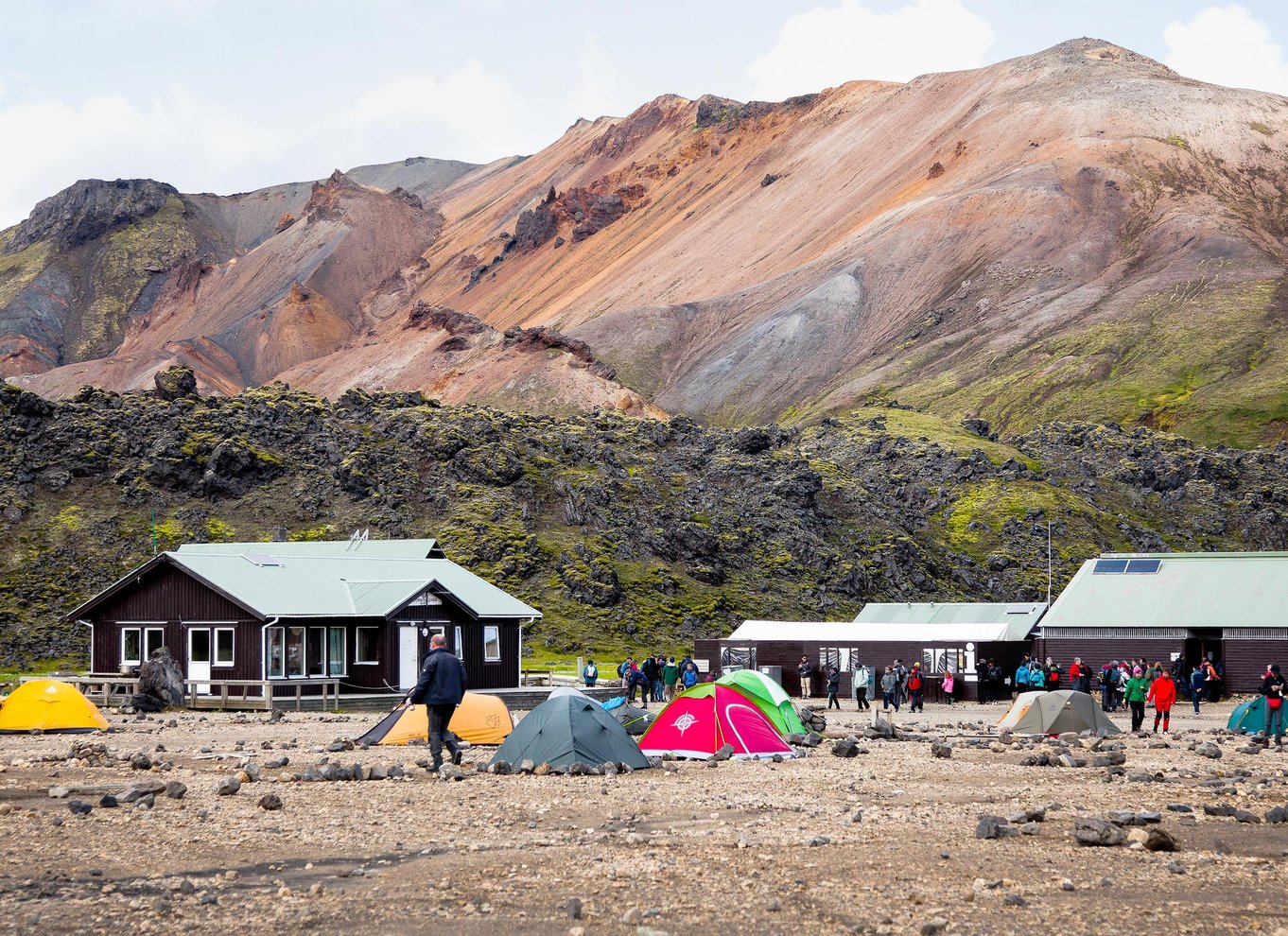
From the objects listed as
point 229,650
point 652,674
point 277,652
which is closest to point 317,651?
point 277,652

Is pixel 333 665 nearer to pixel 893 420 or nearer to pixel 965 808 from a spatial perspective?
pixel 965 808

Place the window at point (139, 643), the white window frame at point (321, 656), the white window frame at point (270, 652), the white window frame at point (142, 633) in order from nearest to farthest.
Answer: the white window frame at point (270, 652)
the white window frame at point (321, 656)
the white window frame at point (142, 633)
the window at point (139, 643)

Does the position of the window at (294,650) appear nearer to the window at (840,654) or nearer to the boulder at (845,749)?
the window at (840,654)

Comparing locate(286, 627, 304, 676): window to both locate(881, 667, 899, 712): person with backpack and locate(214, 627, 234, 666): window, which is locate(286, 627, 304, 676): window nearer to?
locate(214, 627, 234, 666): window

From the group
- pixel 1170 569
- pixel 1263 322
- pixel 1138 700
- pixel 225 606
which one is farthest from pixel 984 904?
pixel 1263 322

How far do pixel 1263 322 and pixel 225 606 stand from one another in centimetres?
14407

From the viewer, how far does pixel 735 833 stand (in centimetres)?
1689

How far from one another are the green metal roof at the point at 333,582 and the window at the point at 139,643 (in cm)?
265

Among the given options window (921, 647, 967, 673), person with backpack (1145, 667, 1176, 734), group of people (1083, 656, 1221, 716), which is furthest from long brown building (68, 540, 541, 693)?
person with backpack (1145, 667, 1176, 734)

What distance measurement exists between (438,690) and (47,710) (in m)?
13.3

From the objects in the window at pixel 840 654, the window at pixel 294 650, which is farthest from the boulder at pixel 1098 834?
the window at pixel 840 654

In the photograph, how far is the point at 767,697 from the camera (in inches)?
1141

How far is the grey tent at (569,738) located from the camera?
2338cm

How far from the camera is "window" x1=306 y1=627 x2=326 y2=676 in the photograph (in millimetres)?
45562
